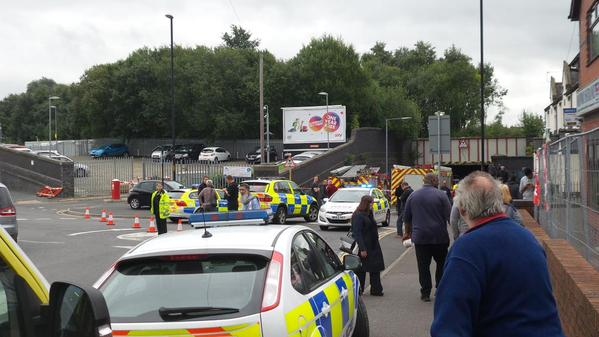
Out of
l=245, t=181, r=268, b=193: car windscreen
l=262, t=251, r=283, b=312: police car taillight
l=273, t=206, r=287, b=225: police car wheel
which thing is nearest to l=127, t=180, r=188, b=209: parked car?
l=245, t=181, r=268, b=193: car windscreen

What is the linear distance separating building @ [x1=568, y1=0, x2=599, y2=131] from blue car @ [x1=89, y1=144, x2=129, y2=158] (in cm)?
5490

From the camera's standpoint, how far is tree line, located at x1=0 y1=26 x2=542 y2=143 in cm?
6744

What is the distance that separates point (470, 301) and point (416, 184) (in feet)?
105

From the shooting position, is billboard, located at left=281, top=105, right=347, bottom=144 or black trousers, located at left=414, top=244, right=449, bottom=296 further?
billboard, located at left=281, top=105, right=347, bottom=144

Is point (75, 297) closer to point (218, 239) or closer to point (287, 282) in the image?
point (287, 282)

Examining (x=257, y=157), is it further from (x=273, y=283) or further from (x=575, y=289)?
(x=273, y=283)

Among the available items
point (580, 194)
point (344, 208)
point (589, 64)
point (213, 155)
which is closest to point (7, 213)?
point (344, 208)

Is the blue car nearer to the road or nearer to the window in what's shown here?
the road

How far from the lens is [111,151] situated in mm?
72438

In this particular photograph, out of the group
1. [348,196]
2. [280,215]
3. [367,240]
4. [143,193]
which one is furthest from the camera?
[143,193]

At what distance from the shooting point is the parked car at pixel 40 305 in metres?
2.10

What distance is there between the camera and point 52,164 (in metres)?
40.4

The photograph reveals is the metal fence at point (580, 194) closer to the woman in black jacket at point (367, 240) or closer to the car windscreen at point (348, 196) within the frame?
the woman in black jacket at point (367, 240)

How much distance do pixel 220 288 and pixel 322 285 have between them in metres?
1.15
